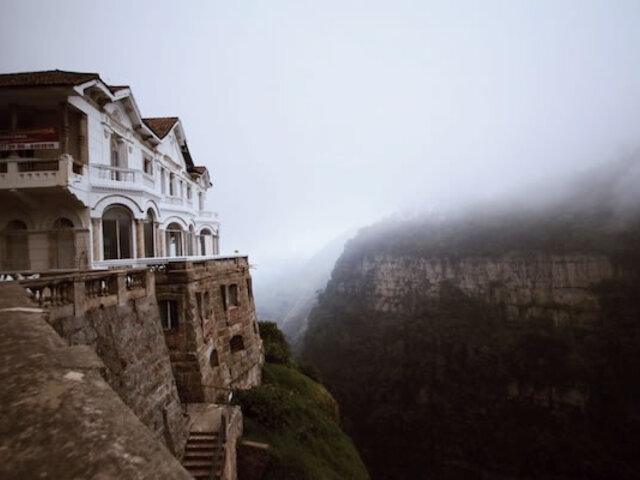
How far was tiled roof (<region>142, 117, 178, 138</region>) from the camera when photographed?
823 inches

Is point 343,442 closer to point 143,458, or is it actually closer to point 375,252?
point 143,458

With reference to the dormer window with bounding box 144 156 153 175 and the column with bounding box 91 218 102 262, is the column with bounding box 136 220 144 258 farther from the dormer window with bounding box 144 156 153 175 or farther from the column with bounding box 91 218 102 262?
the dormer window with bounding box 144 156 153 175

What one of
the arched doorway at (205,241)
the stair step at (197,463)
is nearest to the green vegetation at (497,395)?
the arched doorway at (205,241)

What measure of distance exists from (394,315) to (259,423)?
66.3 meters

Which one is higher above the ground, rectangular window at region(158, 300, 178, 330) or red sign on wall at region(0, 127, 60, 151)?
red sign on wall at region(0, 127, 60, 151)

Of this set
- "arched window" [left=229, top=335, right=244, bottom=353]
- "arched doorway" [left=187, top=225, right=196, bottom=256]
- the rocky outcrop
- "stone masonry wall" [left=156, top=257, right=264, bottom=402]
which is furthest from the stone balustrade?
"arched doorway" [left=187, top=225, right=196, bottom=256]

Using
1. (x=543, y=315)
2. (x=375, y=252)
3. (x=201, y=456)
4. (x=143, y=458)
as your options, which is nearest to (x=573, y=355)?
(x=543, y=315)

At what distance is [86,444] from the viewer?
5.41 feet

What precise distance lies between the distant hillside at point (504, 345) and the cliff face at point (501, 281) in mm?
254

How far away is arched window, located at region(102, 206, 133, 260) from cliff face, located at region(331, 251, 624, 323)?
68.9 meters

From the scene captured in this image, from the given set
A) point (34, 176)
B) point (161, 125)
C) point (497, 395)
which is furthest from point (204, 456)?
point (497, 395)

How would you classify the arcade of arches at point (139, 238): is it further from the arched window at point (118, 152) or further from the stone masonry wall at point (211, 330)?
the stone masonry wall at point (211, 330)

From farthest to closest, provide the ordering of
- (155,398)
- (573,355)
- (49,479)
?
(573,355)
(155,398)
(49,479)

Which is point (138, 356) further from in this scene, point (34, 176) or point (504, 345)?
point (504, 345)
